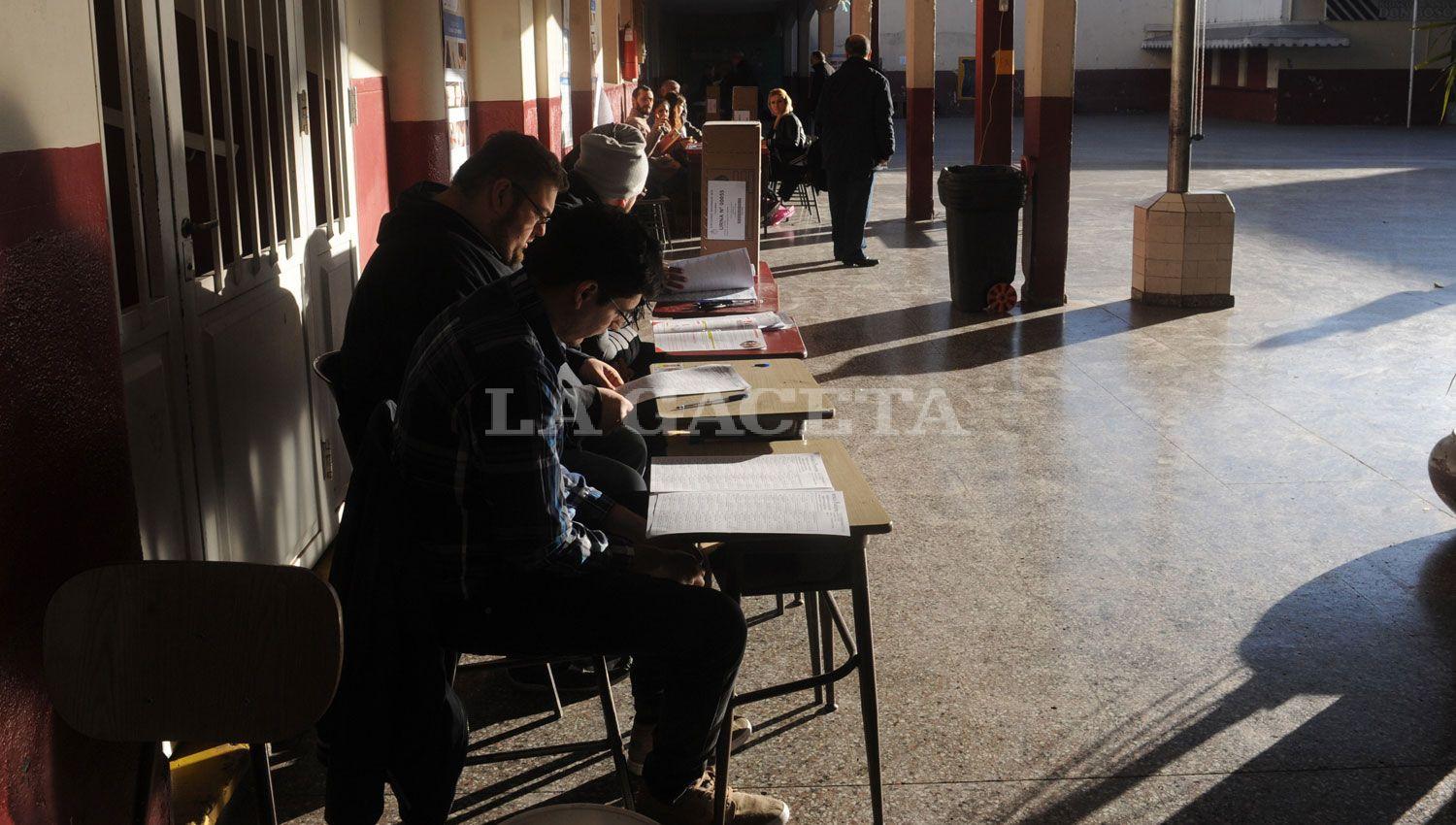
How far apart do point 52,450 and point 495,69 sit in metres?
5.57

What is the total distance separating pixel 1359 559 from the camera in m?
4.60

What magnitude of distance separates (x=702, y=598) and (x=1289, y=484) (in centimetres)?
361

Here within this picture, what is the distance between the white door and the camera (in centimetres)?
323

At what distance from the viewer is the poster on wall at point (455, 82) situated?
248 inches

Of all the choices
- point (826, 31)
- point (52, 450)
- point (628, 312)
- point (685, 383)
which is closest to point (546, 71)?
point (685, 383)

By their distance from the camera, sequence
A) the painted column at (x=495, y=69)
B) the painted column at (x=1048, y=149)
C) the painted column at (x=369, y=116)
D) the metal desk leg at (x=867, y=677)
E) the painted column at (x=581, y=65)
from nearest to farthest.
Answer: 1. the metal desk leg at (x=867, y=677)
2. the painted column at (x=369, y=116)
3. the painted column at (x=495, y=69)
4. the painted column at (x=1048, y=149)
5. the painted column at (x=581, y=65)

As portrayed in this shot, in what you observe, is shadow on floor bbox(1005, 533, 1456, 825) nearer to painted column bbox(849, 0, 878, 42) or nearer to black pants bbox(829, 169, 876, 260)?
black pants bbox(829, 169, 876, 260)

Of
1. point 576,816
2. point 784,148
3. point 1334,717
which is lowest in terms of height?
point 1334,717

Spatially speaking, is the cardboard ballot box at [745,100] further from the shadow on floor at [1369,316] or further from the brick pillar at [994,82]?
the shadow on floor at [1369,316]

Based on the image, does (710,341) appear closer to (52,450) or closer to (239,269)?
(239,269)

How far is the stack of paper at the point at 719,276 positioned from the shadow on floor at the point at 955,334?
2.59m

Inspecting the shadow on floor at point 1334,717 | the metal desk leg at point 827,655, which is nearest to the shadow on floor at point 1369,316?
the shadow on floor at point 1334,717

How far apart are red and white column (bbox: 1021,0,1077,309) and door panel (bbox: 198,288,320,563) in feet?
20.2

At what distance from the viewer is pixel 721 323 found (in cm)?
428
